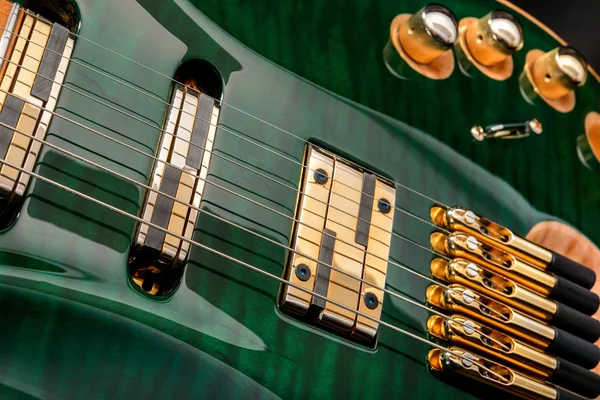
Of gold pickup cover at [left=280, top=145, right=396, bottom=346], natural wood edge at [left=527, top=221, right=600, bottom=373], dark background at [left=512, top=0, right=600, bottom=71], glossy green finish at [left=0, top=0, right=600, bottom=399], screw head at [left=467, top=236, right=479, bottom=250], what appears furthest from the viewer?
dark background at [left=512, top=0, right=600, bottom=71]

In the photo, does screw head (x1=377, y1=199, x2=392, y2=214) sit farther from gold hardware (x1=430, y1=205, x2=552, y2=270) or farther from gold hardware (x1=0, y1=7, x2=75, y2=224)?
gold hardware (x1=0, y1=7, x2=75, y2=224)

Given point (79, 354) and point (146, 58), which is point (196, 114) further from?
point (79, 354)

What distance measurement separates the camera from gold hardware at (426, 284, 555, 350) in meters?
0.78

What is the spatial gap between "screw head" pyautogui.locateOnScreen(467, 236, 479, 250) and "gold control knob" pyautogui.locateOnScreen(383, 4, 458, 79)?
0.71 feet

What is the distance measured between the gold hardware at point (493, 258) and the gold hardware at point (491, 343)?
0.07 meters

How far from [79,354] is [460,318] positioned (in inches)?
15.1

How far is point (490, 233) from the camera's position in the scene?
84 centimetres

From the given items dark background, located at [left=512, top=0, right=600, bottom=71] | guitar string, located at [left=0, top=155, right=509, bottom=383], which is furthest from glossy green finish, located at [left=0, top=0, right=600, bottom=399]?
dark background, located at [left=512, top=0, right=600, bottom=71]

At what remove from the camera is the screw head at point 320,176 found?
0.75 m

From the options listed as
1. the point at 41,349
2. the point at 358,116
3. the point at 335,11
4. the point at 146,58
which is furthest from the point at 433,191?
the point at 41,349

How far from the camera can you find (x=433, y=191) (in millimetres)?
852

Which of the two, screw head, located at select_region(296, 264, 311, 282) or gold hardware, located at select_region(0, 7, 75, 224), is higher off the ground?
gold hardware, located at select_region(0, 7, 75, 224)

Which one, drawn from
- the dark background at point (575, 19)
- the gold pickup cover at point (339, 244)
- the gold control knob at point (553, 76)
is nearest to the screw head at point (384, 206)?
the gold pickup cover at point (339, 244)

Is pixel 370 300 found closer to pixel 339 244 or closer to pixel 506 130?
pixel 339 244
